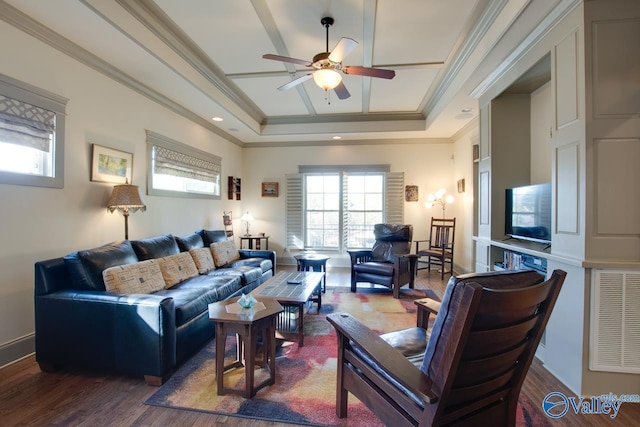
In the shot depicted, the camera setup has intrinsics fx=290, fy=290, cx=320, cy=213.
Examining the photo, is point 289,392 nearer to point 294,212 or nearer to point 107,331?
point 107,331

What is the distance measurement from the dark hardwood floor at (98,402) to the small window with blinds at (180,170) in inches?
88.1

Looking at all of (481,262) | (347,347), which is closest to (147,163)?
(347,347)

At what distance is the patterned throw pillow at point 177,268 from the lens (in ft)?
9.95

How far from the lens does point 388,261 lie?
454 centimetres

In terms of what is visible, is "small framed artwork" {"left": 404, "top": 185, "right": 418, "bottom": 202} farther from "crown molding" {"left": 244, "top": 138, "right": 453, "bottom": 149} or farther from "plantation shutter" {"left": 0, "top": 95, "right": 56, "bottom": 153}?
"plantation shutter" {"left": 0, "top": 95, "right": 56, "bottom": 153}

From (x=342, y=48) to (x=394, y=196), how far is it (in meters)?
4.08

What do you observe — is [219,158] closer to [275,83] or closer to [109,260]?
[275,83]

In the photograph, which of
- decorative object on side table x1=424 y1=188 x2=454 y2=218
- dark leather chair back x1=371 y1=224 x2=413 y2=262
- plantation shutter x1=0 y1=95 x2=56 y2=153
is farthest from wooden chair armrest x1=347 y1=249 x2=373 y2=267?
plantation shutter x1=0 y1=95 x2=56 y2=153

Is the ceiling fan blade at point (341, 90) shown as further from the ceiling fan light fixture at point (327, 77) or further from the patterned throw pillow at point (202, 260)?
the patterned throw pillow at point (202, 260)

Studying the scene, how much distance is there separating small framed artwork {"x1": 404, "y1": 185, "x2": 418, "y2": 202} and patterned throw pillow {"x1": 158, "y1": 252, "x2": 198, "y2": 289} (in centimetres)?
437

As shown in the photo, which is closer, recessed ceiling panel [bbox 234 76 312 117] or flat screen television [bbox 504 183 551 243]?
flat screen television [bbox 504 183 551 243]

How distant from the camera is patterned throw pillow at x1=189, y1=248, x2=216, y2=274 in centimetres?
365

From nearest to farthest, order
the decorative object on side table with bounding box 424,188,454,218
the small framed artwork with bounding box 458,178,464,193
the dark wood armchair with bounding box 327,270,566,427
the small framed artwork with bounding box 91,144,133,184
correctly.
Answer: the dark wood armchair with bounding box 327,270,566,427
the small framed artwork with bounding box 91,144,133,184
the small framed artwork with bounding box 458,178,464,193
the decorative object on side table with bounding box 424,188,454,218

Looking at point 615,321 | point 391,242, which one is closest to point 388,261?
point 391,242
